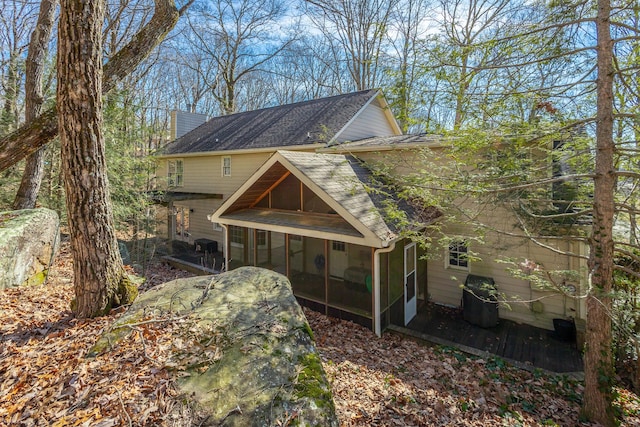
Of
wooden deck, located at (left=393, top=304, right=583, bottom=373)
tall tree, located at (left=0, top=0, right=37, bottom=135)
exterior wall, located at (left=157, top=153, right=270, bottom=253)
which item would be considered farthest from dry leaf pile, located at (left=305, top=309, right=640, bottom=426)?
tall tree, located at (left=0, top=0, right=37, bottom=135)

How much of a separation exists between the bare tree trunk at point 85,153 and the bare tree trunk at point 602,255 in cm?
661

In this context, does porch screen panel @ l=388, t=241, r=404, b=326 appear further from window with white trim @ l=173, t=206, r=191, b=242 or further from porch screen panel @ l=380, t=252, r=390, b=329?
window with white trim @ l=173, t=206, r=191, b=242

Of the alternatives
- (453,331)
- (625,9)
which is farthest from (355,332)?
(625,9)

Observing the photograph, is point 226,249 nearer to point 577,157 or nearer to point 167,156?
point 577,157

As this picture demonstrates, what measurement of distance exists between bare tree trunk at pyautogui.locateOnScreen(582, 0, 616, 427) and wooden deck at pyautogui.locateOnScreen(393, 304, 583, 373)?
5.30 feet

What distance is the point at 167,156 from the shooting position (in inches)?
665

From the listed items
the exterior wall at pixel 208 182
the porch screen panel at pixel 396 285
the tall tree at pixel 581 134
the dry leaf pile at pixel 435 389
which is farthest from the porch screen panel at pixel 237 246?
the tall tree at pixel 581 134

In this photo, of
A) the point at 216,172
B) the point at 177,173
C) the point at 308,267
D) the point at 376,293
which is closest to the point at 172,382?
the point at 376,293

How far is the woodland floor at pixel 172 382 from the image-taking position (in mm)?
2145

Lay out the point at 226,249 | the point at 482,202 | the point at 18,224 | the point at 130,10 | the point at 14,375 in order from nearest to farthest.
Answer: the point at 14,375 < the point at 482,202 < the point at 18,224 < the point at 226,249 < the point at 130,10

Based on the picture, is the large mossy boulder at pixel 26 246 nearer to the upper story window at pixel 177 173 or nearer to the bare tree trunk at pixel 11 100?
the bare tree trunk at pixel 11 100

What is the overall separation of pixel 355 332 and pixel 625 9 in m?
6.93

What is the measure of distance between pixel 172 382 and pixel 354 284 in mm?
5731

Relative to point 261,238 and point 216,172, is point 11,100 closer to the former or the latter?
point 216,172
